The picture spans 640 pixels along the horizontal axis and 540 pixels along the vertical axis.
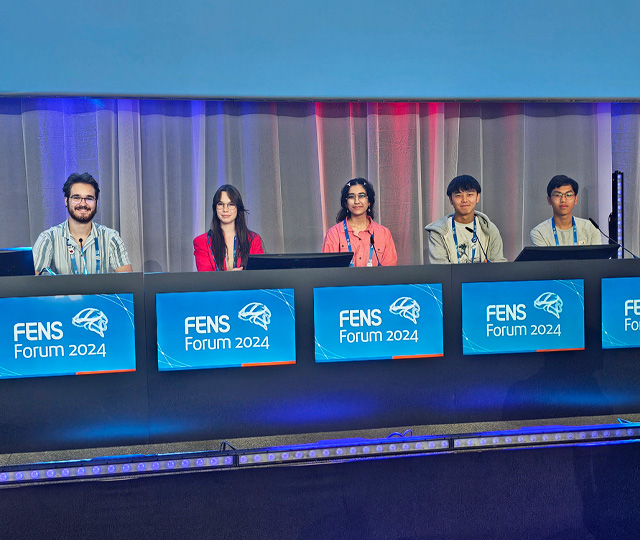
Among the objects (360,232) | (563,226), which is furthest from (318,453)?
(563,226)

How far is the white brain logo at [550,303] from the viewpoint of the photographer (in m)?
1.91

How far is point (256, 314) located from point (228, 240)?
213 cm

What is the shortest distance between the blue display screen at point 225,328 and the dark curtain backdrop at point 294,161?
2625 millimetres

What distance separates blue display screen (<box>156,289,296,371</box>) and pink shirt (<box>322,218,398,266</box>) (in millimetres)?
2172

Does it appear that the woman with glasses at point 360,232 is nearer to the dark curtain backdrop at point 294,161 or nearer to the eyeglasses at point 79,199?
the dark curtain backdrop at point 294,161

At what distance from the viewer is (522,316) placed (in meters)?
1.90

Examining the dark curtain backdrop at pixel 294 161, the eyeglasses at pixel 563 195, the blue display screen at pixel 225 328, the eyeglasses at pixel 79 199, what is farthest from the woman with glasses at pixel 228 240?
the eyeglasses at pixel 563 195

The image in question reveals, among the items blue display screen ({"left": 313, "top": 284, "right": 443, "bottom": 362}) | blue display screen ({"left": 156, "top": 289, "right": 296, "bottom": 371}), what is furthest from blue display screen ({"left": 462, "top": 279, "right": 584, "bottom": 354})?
blue display screen ({"left": 156, "top": 289, "right": 296, "bottom": 371})

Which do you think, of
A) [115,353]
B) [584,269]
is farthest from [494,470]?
[115,353]

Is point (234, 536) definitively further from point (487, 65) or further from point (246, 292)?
point (487, 65)

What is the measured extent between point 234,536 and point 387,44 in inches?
137

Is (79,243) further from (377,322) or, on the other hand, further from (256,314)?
(377,322)

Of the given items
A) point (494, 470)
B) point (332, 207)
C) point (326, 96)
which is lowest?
point (494, 470)

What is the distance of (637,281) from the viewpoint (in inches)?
77.0
